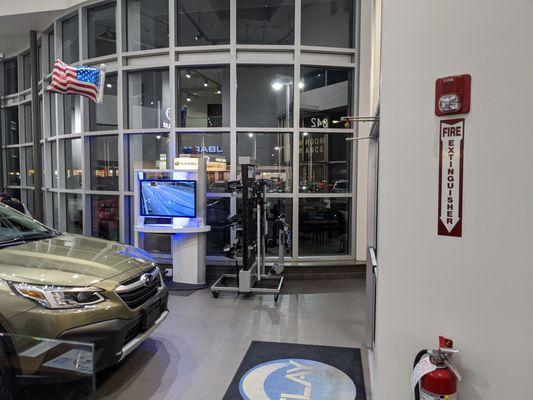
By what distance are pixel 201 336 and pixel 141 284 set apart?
1021 mm

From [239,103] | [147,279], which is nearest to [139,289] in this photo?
[147,279]

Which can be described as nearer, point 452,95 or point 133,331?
point 452,95

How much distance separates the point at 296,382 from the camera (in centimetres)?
269

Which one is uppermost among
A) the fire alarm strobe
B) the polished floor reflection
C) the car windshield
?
the fire alarm strobe

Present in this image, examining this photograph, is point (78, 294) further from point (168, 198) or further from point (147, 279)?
point (168, 198)

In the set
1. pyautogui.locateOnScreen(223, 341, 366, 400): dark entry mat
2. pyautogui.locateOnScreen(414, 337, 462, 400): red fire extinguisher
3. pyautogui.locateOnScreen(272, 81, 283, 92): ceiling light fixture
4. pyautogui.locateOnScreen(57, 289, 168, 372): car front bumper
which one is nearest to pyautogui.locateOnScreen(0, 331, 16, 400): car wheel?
pyautogui.locateOnScreen(57, 289, 168, 372): car front bumper

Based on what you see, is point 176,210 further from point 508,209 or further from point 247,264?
point 508,209

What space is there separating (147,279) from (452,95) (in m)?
2.51

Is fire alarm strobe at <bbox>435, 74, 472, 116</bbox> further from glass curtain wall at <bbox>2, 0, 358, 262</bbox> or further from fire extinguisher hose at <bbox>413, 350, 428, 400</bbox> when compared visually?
glass curtain wall at <bbox>2, 0, 358, 262</bbox>

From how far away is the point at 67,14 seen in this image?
6453 mm

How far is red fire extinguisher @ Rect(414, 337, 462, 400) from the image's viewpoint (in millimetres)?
1484

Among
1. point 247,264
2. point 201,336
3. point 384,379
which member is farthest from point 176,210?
point 384,379

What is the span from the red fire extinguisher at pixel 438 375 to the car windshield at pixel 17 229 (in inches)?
117

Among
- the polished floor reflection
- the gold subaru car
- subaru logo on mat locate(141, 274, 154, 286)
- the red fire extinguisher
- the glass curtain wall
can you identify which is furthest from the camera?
the glass curtain wall
